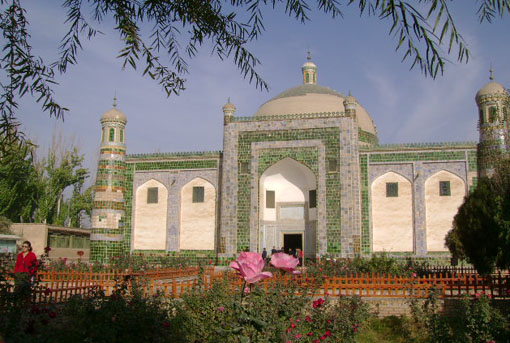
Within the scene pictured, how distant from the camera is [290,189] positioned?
77.8 feet

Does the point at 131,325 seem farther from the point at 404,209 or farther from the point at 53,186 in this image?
the point at 53,186

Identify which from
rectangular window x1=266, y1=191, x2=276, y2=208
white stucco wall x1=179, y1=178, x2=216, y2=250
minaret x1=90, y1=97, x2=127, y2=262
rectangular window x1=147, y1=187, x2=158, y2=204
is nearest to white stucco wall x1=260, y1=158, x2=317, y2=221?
rectangular window x1=266, y1=191, x2=276, y2=208

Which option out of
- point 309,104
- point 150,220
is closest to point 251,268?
point 150,220

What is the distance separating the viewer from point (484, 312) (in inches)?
288

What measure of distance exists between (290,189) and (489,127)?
9034 millimetres

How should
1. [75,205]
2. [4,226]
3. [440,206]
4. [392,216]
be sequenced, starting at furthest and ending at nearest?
[75,205] → [4,226] → [392,216] → [440,206]

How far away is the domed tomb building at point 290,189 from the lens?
69.7 feet

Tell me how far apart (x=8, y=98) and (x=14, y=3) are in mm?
692

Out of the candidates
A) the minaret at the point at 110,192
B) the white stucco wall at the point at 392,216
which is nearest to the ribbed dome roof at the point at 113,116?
the minaret at the point at 110,192

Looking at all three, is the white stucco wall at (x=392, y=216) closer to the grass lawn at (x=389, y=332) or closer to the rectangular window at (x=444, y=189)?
the rectangular window at (x=444, y=189)

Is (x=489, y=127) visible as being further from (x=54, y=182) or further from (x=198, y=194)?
(x=54, y=182)

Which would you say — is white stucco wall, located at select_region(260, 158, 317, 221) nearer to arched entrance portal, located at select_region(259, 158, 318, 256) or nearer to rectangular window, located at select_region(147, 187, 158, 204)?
arched entrance portal, located at select_region(259, 158, 318, 256)

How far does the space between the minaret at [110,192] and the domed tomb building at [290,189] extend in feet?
0.16

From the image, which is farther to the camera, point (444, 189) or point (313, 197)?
point (313, 197)
